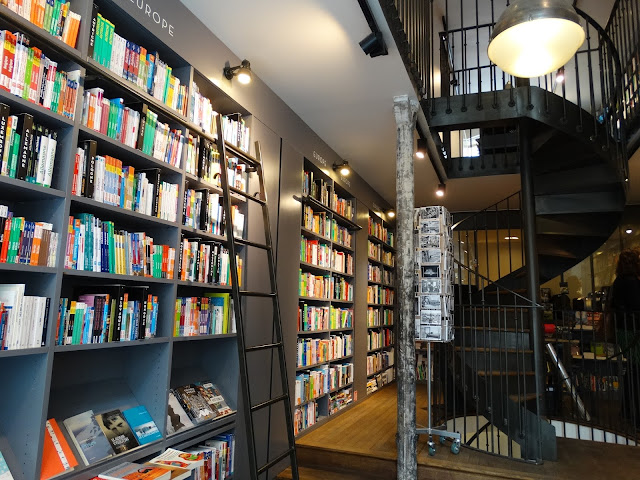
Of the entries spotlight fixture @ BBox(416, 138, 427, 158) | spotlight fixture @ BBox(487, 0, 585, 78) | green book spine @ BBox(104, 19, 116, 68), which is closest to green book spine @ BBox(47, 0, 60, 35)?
green book spine @ BBox(104, 19, 116, 68)

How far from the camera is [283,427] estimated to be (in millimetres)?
3588

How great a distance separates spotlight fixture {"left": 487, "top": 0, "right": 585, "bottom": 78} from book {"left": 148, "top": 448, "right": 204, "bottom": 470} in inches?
99.2

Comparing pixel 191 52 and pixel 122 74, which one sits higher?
pixel 191 52

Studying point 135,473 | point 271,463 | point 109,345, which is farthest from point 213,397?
point 109,345

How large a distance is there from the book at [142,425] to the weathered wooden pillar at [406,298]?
1.83 m

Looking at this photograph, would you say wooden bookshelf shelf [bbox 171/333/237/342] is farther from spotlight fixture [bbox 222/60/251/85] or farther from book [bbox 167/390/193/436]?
spotlight fixture [bbox 222/60/251/85]

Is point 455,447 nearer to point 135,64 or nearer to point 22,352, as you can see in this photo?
point 22,352

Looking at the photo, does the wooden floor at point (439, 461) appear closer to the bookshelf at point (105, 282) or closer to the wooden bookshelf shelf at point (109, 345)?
the bookshelf at point (105, 282)

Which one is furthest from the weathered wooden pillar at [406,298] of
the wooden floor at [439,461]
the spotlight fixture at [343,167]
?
the spotlight fixture at [343,167]

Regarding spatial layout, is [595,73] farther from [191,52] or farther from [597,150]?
[191,52]

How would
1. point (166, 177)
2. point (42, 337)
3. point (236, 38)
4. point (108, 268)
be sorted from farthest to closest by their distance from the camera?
point (236, 38)
point (166, 177)
point (108, 268)
point (42, 337)

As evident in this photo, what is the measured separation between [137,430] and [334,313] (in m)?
2.82

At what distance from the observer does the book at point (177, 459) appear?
2.18m

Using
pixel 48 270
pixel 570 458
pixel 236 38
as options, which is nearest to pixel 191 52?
pixel 236 38
